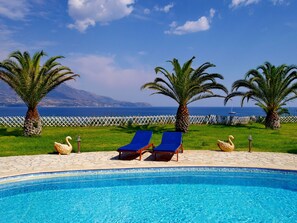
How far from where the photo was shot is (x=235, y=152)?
42.1 ft

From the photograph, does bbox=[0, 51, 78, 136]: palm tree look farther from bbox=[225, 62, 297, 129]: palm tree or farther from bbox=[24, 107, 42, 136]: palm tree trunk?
bbox=[225, 62, 297, 129]: palm tree

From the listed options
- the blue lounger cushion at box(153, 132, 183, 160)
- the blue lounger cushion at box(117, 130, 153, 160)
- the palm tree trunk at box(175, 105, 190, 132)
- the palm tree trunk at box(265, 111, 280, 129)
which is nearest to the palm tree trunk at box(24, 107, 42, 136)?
the blue lounger cushion at box(117, 130, 153, 160)

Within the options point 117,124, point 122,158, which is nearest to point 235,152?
point 122,158

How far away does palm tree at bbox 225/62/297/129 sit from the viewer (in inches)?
879

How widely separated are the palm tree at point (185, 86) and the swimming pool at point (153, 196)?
9.79 meters

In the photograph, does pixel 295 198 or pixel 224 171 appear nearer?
pixel 295 198

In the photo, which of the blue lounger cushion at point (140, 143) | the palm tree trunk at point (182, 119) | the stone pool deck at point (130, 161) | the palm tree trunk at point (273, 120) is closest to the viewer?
the stone pool deck at point (130, 161)

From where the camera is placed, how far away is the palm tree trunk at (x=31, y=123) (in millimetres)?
16984

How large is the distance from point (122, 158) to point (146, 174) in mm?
1863

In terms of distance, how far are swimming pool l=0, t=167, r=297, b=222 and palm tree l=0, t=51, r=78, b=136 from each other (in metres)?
8.70

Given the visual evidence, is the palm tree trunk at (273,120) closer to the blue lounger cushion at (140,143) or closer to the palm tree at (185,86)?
the palm tree at (185,86)

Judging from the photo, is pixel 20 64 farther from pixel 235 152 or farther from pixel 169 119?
pixel 169 119

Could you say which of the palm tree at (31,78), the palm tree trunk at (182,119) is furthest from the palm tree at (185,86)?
the palm tree at (31,78)

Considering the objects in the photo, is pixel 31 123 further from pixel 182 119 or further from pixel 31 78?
pixel 182 119
